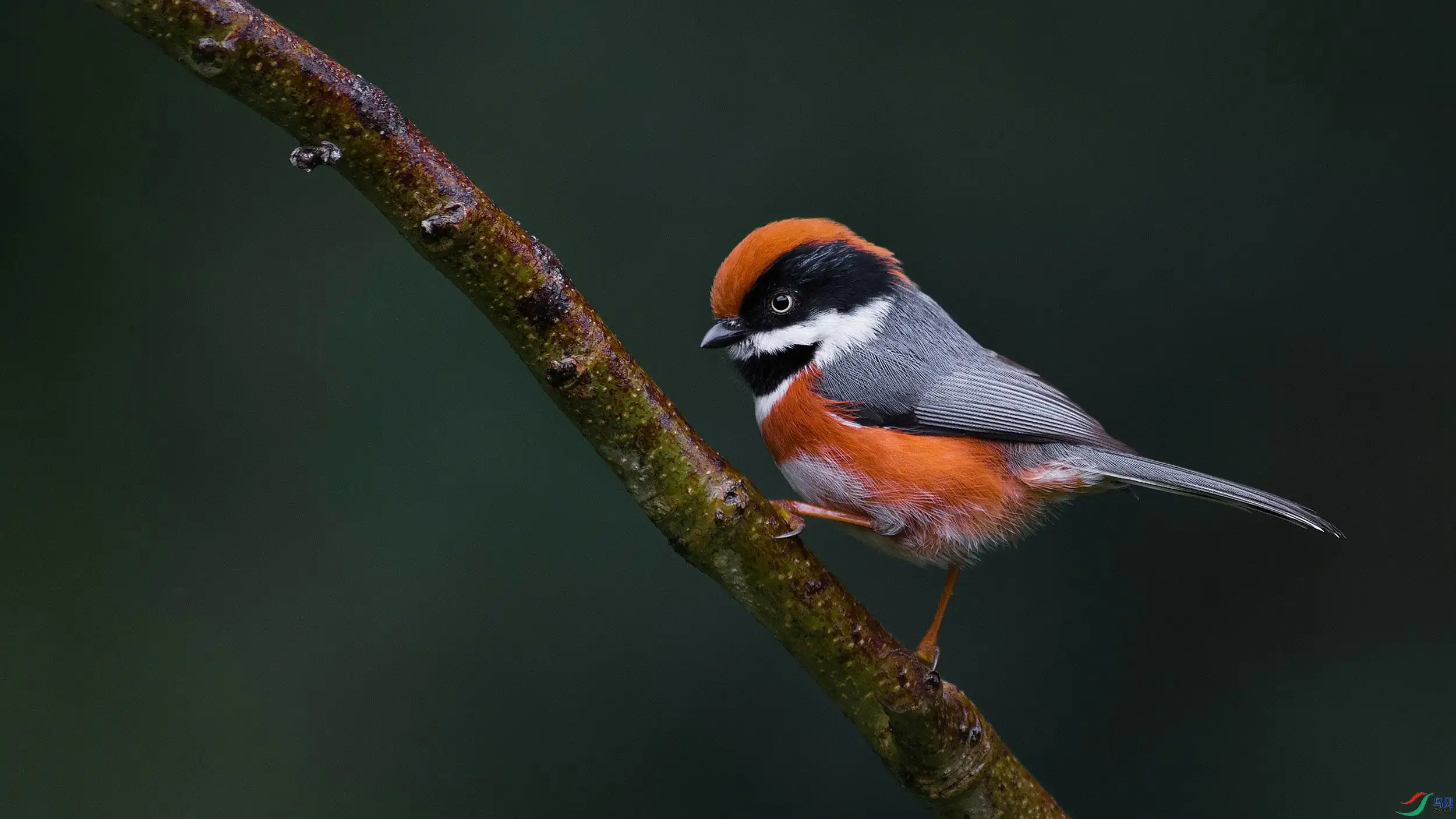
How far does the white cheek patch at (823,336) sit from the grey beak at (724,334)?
3 centimetres

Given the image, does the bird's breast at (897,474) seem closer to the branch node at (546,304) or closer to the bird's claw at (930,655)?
the bird's claw at (930,655)

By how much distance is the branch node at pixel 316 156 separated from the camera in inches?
56.9

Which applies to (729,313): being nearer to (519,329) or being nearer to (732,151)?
(519,329)

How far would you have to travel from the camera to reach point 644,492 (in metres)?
1.76

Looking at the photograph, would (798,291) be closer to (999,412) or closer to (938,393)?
(938,393)

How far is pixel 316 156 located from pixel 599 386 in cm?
48

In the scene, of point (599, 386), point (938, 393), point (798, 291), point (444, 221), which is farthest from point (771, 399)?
point (444, 221)

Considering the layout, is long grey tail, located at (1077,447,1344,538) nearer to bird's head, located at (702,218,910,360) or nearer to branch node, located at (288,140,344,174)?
bird's head, located at (702,218,910,360)

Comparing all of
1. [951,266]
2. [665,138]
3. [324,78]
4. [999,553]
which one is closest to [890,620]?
[999,553]

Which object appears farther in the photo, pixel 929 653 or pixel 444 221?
pixel 929 653

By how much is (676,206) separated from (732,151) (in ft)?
0.81

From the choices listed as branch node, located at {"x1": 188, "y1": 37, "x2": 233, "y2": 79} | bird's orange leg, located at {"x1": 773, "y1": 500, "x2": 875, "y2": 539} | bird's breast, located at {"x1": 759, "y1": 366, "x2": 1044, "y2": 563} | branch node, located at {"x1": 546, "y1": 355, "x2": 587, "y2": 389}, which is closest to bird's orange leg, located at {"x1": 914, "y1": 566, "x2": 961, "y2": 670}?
bird's breast, located at {"x1": 759, "y1": 366, "x2": 1044, "y2": 563}

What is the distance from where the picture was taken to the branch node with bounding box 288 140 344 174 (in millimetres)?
1445

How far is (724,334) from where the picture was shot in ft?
7.58
